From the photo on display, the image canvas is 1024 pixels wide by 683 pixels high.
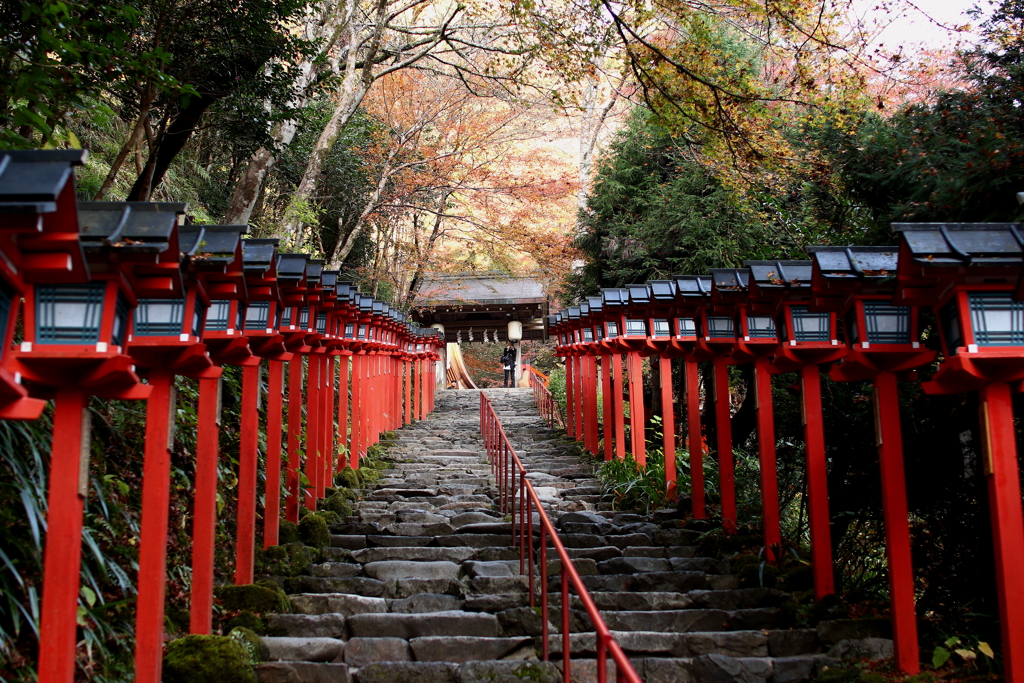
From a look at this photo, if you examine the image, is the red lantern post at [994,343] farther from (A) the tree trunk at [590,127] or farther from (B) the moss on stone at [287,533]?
(A) the tree trunk at [590,127]

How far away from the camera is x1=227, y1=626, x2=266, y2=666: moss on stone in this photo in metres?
5.09

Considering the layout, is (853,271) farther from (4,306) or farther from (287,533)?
(287,533)

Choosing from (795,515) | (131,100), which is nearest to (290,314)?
(131,100)

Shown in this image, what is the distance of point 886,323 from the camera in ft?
17.2

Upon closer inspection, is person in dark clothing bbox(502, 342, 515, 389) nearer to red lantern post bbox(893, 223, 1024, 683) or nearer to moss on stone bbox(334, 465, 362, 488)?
moss on stone bbox(334, 465, 362, 488)

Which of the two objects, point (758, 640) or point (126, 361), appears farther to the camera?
point (758, 640)

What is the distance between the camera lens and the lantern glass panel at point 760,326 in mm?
7254

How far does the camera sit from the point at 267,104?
968 centimetres

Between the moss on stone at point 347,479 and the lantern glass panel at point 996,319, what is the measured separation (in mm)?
7706

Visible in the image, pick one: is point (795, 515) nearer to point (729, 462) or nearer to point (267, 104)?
point (729, 462)

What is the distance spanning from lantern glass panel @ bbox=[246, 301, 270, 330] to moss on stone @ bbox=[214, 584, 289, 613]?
2.08 m

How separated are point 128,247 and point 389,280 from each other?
1771 cm

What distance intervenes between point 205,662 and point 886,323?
4.97 metres

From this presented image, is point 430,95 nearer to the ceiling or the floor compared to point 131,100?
nearer to the ceiling
